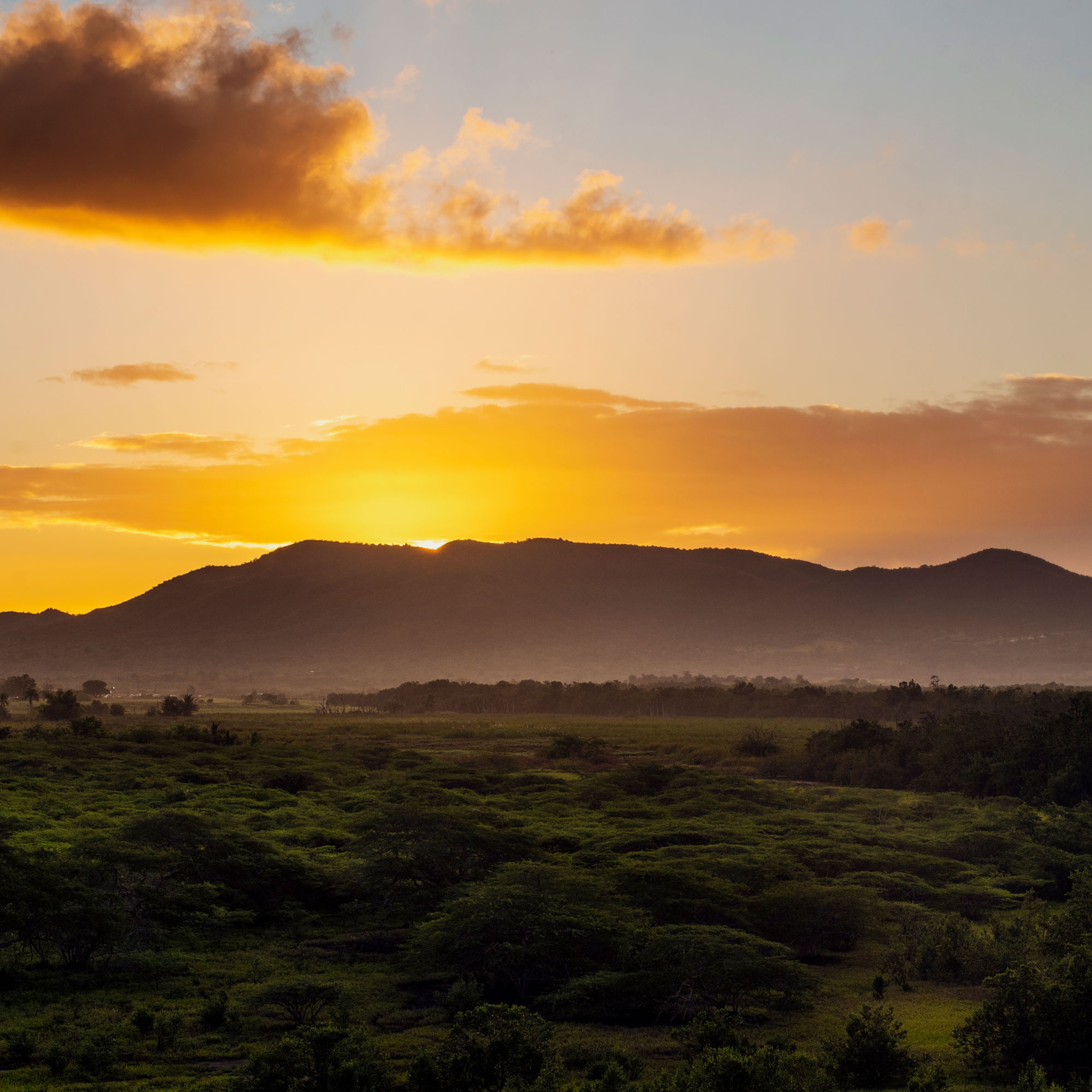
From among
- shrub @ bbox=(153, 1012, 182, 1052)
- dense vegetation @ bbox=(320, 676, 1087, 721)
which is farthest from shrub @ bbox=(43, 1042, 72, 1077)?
dense vegetation @ bbox=(320, 676, 1087, 721)

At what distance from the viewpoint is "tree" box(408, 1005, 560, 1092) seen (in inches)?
798

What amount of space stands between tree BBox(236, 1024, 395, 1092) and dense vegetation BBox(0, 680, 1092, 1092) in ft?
0.17

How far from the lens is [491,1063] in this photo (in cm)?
2053

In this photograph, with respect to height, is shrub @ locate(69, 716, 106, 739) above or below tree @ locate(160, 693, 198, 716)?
above

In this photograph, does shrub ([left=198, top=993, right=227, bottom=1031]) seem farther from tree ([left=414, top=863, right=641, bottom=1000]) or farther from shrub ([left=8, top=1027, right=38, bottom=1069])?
Answer: tree ([left=414, top=863, right=641, bottom=1000])

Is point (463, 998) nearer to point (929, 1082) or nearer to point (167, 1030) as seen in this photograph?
point (167, 1030)

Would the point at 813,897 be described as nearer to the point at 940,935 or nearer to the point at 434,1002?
the point at 940,935

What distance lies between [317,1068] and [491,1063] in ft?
10.8

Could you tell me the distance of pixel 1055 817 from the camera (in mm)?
52969

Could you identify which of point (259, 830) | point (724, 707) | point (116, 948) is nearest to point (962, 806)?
point (259, 830)

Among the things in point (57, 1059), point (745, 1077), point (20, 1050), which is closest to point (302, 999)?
point (57, 1059)

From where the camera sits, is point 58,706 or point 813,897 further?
point 58,706

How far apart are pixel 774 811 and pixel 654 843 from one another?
13.5 metres

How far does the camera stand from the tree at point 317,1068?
65.7 feet
